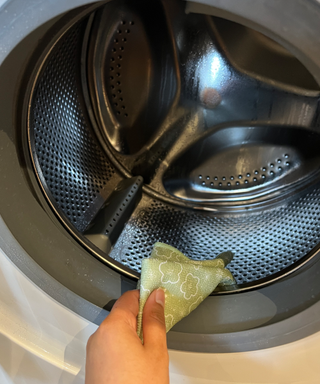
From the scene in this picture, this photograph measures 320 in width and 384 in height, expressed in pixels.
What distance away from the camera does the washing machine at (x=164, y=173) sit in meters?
0.45

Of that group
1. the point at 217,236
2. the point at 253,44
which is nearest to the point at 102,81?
the point at 253,44

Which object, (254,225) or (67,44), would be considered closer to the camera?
(67,44)

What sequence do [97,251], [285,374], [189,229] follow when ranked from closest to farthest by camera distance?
[285,374] < [97,251] < [189,229]

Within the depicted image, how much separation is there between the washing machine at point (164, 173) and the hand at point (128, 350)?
63mm

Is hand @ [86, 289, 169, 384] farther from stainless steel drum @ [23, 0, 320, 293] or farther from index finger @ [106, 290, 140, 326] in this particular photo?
stainless steel drum @ [23, 0, 320, 293]

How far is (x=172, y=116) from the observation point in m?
0.82

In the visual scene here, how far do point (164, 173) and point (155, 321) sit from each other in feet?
1.59

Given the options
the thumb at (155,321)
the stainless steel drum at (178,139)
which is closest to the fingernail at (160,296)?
the thumb at (155,321)

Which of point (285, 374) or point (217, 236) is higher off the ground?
point (217, 236)

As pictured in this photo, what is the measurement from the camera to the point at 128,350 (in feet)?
1.34

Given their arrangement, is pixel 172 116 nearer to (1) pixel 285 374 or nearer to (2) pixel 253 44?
(2) pixel 253 44

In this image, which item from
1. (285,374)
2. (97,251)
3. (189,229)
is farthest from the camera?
(189,229)

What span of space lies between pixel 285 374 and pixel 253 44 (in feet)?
2.16

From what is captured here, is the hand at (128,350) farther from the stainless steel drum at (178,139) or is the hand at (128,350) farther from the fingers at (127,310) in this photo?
the stainless steel drum at (178,139)
